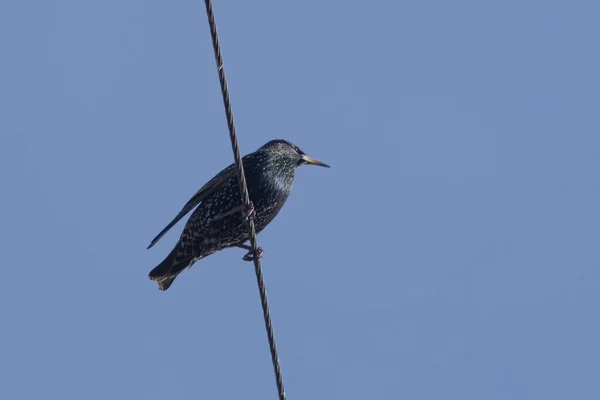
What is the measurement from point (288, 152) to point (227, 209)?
2.52 ft

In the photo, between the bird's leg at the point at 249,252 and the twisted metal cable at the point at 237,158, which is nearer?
the twisted metal cable at the point at 237,158

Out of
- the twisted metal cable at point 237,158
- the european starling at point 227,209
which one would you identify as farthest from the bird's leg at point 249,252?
the twisted metal cable at point 237,158

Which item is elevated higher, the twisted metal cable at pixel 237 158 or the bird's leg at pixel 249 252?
the bird's leg at pixel 249 252

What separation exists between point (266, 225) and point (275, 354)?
7.92 feet

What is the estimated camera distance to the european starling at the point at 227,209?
7223mm

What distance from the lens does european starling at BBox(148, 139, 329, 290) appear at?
7223mm

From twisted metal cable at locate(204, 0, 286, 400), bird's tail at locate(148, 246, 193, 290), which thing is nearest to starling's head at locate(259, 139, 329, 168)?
bird's tail at locate(148, 246, 193, 290)

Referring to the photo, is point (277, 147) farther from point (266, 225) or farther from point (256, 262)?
point (256, 262)

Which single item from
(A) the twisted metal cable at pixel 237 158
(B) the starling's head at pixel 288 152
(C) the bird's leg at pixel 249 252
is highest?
(B) the starling's head at pixel 288 152

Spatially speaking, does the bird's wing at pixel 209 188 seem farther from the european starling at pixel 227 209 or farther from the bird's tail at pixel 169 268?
the bird's tail at pixel 169 268

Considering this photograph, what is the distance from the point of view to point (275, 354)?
5125 millimetres

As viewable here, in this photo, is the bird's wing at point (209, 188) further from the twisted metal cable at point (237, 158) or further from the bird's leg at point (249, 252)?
the twisted metal cable at point (237, 158)

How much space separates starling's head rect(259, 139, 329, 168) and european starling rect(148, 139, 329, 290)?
1 centimetres

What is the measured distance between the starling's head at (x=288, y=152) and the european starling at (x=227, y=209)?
0.01 meters
